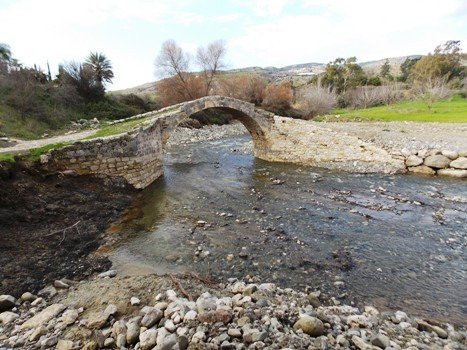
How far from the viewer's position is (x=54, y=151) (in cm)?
963

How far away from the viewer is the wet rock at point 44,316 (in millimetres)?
4273

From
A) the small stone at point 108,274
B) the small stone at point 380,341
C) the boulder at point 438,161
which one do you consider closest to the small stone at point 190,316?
the small stone at point 380,341

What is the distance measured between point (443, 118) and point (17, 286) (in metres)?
33.5

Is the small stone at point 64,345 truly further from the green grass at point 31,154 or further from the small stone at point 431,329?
the green grass at point 31,154

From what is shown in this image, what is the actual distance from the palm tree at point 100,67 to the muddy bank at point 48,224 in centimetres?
2412

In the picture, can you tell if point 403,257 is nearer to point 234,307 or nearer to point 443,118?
point 234,307

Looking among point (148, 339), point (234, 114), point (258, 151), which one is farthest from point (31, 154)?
point (258, 151)

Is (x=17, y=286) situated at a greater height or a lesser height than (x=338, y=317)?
greater

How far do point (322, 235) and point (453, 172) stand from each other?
30.6 feet

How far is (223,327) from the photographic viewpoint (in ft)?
12.1

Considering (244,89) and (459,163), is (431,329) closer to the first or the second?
(459,163)

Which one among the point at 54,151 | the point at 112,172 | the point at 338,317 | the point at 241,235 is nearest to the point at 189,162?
the point at 112,172

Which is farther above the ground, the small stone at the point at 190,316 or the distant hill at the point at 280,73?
the distant hill at the point at 280,73

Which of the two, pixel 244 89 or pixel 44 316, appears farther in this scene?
pixel 244 89
